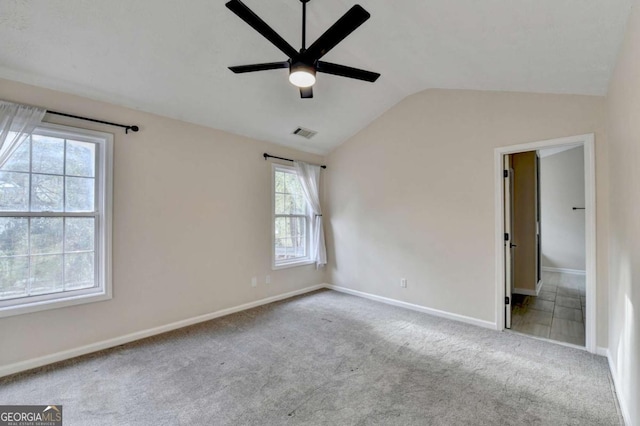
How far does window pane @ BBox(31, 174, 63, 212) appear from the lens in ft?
8.55

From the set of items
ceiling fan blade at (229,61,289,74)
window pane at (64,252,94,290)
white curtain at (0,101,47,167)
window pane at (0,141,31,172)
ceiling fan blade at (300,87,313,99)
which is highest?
ceiling fan blade at (229,61,289,74)

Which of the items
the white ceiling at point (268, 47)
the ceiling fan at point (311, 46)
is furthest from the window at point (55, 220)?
the ceiling fan at point (311, 46)

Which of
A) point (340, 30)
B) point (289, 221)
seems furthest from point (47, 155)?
point (289, 221)

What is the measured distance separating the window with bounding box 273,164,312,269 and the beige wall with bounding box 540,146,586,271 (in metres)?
5.90

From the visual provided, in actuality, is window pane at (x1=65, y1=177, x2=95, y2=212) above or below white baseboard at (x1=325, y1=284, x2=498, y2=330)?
above

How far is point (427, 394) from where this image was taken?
2145 mm

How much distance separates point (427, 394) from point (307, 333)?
4.77ft

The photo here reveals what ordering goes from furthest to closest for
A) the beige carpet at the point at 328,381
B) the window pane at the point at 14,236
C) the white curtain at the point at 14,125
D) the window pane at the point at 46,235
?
the window pane at the point at 46,235
the window pane at the point at 14,236
the white curtain at the point at 14,125
the beige carpet at the point at 328,381

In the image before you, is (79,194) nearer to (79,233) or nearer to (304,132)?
(79,233)

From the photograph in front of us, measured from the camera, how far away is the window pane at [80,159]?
2.79 metres

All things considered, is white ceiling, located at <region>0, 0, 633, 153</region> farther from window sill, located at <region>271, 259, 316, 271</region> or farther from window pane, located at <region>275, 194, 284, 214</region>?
window sill, located at <region>271, 259, 316, 271</region>

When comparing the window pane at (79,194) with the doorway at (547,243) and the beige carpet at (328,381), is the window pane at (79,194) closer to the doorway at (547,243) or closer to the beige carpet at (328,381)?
the beige carpet at (328,381)

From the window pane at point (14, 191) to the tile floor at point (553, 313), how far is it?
5.22 m

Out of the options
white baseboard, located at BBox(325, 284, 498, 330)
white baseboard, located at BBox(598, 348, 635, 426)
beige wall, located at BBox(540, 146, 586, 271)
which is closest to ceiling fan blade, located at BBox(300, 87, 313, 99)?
white baseboard, located at BBox(598, 348, 635, 426)
